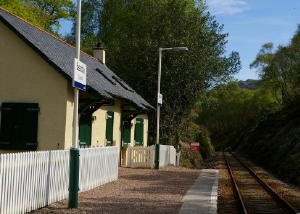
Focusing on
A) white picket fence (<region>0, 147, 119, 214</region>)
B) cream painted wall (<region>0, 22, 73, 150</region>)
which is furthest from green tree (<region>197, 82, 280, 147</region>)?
white picket fence (<region>0, 147, 119, 214</region>)

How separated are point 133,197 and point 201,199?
180 cm

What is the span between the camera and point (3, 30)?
16906 mm

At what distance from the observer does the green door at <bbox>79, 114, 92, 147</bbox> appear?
18719 millimetres

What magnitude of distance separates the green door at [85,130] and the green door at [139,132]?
888 centimetres

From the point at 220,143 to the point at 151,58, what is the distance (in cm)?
8638

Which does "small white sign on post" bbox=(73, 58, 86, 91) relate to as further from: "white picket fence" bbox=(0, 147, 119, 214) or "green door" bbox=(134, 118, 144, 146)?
"green door" bbox=(134, 118, 144, 146)

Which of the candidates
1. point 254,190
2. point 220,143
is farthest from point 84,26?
point 220,143

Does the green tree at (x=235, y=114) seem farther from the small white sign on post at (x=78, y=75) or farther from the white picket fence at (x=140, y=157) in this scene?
the small white sign on post at (x=78, y=75)

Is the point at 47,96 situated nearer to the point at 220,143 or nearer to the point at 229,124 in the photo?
the point at 220,143

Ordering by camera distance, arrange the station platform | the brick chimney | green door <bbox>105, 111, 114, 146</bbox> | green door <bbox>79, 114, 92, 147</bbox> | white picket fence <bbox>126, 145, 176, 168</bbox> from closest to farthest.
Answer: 1. the station platform
2. green door <bbox>79, 114, 92, 147</bbox>
3. green door <bbox>105, 111, 114, 146</bbox>
4. white picket fence <bbox>126, 145, 176, 168</bbox>
5. the brick chimney

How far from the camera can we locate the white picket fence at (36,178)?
365 inches

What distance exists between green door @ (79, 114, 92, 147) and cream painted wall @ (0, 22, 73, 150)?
73.3 inches

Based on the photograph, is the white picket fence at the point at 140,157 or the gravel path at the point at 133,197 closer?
the gravel path at the point at 133,197

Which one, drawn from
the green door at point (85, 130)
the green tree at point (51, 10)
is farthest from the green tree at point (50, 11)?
the green door at point (85, 130)
